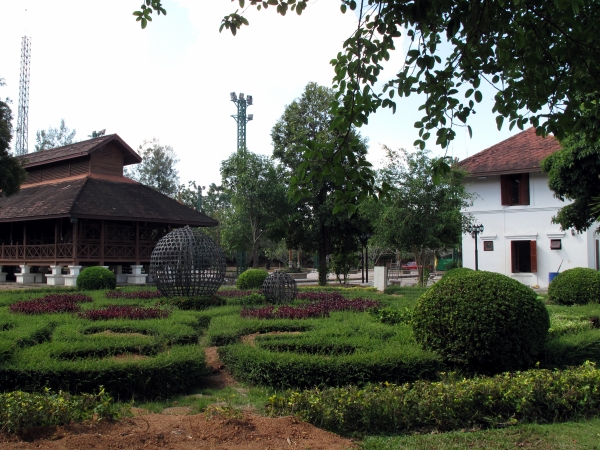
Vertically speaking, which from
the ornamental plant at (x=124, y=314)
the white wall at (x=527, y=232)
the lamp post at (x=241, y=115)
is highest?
the lamp post at (x=241, y=115)

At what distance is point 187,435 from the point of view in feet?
15.6

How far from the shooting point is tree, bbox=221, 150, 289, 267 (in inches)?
1114

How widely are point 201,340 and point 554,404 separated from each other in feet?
18.0

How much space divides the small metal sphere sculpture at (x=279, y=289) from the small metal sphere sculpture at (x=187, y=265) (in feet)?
3.90

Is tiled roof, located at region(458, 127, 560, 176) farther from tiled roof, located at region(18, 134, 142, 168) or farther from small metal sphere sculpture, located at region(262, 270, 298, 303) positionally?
tiled roof, located at region(18, 134, 142, 168)

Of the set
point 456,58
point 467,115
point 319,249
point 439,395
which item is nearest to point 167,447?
point 439,395

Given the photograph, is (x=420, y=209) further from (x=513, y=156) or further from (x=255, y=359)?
(x=255, y=359)

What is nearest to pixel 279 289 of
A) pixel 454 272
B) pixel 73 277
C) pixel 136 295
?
pixel 136 295

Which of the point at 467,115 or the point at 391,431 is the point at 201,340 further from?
the point at 467,115

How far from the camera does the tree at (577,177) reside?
→ 683 inches

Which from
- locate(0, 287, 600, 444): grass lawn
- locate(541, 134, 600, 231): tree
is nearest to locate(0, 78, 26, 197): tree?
locate(0, 287, 600, 444): grass lawn

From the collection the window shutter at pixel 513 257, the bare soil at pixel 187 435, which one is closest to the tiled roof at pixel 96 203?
the window shutter at pixel 513 257

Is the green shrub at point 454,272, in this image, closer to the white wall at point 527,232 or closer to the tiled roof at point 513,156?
the tiled roof at point 513,156

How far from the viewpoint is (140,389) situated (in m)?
6.40
